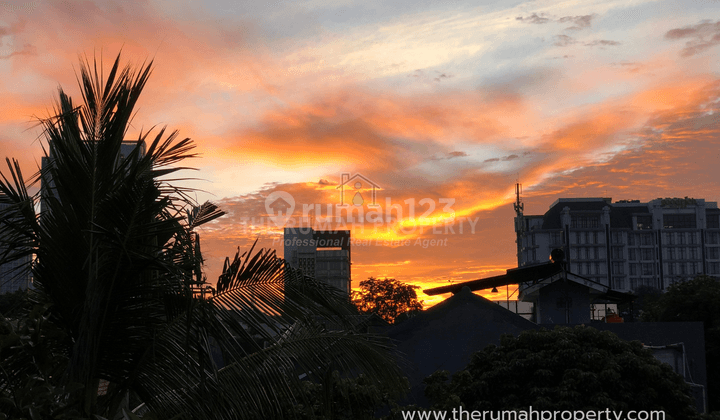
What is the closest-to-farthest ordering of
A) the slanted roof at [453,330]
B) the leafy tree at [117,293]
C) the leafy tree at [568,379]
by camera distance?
the leafy tree at [117,293]
the leafy tree at [568,379]
the slanted roof at [453,330]

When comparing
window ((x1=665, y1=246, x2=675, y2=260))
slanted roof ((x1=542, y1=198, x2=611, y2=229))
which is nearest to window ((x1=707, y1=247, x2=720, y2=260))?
window ((x1=665, y1=246, x2=675, y2=260))

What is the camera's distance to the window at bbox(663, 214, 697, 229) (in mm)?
116125

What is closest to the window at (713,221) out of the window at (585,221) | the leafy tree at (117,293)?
the window at (585,221)

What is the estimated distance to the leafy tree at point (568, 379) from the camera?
1080cm

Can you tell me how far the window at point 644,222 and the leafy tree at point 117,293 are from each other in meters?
123

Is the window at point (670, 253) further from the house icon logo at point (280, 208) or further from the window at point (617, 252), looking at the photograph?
the house icon logo at point (280, 208)

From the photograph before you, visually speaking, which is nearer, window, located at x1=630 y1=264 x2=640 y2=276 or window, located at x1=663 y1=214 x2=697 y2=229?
window, located at x1=663 y1=214 x2=697 y2=229

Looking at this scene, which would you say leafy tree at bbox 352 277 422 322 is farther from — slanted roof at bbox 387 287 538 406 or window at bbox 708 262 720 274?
window at bbox 708 262 720 274

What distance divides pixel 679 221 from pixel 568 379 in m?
120

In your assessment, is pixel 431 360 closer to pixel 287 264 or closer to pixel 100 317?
pixel 287 264

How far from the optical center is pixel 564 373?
11211 millimetres

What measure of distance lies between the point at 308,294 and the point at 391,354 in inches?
37.0

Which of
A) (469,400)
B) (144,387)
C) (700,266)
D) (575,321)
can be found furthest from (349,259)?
(144,387)

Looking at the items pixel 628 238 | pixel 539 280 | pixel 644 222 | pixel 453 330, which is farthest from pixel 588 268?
pixel 453 330
